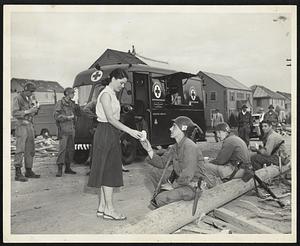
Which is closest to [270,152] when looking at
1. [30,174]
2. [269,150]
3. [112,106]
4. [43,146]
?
[269,150]

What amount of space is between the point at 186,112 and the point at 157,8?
1036 mm

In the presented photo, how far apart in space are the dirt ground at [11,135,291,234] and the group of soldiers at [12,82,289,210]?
8 centimetres

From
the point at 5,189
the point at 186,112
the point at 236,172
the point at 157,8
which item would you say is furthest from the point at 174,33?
the point at 5,189

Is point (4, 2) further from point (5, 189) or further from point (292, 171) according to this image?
point (292, 171)

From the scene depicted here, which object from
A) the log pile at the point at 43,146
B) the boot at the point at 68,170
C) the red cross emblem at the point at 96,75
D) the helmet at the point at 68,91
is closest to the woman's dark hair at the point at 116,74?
the red cross emblem at the point at 96,75

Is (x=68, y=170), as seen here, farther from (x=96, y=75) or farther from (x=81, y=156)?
(x=96, y=75)

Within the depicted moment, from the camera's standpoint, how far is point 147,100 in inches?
131

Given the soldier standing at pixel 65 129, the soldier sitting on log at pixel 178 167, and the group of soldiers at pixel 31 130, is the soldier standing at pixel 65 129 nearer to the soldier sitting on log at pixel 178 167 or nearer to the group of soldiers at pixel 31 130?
the group of soldiers at pixel 31 130

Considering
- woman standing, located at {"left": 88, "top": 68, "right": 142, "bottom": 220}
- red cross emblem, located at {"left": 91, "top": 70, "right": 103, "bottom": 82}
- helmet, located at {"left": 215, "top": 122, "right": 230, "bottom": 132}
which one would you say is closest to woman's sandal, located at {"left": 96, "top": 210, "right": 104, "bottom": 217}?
woman standing, located at {"left": 88, "top": 68, "right": 142, "bottom": 220}

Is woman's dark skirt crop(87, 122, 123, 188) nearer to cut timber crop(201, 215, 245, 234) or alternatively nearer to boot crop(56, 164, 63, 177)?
boot crop(56, 164, 63, 177)

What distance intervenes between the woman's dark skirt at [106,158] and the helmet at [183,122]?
0.57 metres

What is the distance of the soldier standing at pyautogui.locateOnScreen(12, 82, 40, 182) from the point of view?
3.17 metres

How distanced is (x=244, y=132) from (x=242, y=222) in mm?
847

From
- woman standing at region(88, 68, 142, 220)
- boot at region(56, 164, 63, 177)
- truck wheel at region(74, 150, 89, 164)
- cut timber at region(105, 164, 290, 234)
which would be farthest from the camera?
boot at region(56, 164, 63, 177)
